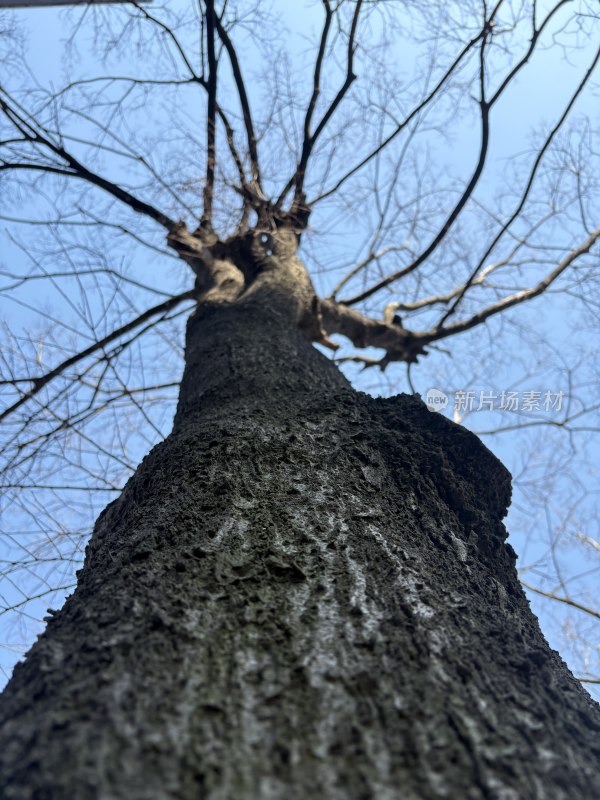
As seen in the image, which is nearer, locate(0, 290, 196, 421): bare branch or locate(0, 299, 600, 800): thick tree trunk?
locate(0, 299, 600, 800): thick tree trunk

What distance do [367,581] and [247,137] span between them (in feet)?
12.2

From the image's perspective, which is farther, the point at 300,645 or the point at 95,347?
the point at 95,347

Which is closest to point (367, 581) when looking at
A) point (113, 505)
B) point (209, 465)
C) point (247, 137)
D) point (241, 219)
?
point (209, 465)

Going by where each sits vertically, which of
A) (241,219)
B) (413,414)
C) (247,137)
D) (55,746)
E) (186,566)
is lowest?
(55,746)

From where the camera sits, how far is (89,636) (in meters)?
0.95

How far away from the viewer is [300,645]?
0.94 metres

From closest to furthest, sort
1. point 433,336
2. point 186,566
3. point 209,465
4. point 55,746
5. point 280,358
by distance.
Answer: point 55,746
point 186,566
point 209,465
point 280,358
point 433,336

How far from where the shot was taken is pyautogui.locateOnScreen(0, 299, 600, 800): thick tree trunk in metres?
0.70

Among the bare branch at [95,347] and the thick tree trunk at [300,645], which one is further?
the bare branch at [95,347]

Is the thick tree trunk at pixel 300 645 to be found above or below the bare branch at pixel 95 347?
below

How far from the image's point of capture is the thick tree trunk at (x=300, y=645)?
0.70 metres

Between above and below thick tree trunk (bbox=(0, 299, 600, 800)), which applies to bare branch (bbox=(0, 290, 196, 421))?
above

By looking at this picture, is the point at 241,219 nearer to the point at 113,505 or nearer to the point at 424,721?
the point at 113,505

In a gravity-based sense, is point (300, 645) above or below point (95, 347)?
below
